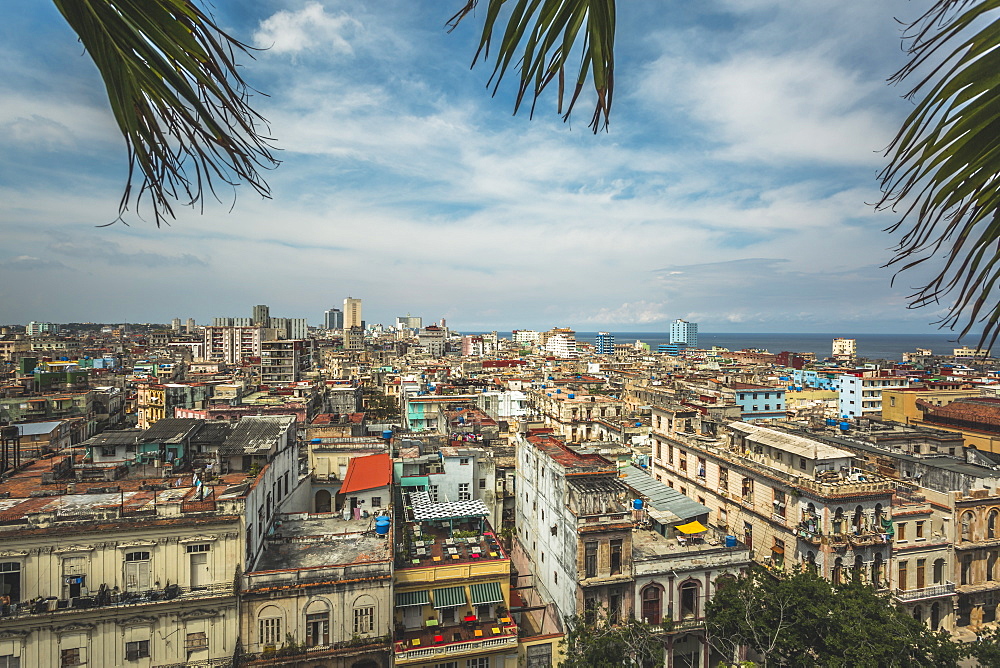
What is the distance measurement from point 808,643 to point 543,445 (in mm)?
14897

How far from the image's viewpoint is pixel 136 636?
18.1 metres

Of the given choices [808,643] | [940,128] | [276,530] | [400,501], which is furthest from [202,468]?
[940,128]

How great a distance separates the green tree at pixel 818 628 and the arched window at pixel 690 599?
2.35 m

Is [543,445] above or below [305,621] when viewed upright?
above

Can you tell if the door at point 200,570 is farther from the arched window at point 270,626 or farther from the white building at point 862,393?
the white building at point 862,393

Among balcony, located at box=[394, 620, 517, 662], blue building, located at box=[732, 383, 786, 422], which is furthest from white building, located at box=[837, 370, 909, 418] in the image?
balcony, located at box=[394, 620, 517, 662]

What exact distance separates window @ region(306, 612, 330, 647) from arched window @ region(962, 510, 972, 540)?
1244 inches

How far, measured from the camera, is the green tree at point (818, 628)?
1742cm

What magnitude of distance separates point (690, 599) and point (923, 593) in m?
12.7

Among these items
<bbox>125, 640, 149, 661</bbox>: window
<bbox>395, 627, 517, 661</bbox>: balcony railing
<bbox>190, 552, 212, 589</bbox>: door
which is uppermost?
<bbox>190, 552, 212, 589</bbox>: door

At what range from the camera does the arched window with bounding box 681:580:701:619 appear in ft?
80.0

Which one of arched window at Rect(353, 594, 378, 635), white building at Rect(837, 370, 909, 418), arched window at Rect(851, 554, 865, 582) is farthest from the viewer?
white building at Rect(837, 370, 909, 418)

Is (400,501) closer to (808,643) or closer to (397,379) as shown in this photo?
(808,643)

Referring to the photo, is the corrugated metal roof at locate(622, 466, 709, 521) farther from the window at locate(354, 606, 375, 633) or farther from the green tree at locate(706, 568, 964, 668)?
the window at locate(354, 606, 375, 633)
